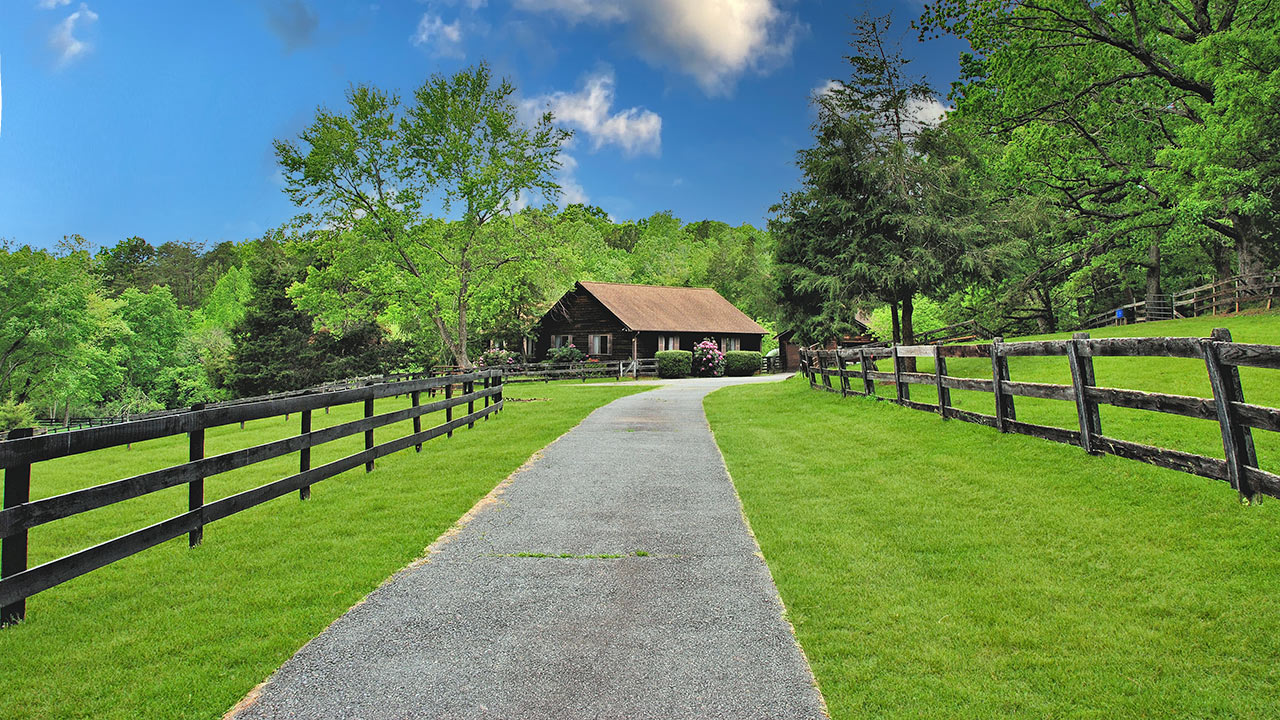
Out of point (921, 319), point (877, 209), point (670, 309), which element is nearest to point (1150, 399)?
point (877, 209)

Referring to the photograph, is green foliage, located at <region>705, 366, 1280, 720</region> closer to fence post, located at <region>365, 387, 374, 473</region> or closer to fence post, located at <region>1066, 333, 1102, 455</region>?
fence post, located at <region>1066, 333, 1102, 455</region>

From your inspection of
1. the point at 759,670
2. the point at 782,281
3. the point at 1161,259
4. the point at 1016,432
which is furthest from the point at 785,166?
the point at 1161,259

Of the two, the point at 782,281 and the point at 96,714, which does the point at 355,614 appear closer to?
the point at 96,714

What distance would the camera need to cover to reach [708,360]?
44031 millimetres

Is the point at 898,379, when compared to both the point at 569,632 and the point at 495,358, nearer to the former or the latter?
the point at 569,632

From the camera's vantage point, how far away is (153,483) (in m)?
5.49

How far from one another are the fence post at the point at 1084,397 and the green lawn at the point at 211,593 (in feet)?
22.8

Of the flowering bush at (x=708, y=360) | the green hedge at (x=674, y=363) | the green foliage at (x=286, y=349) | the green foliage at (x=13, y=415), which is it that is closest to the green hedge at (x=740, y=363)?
the flowering bush at (x=708, y=360)

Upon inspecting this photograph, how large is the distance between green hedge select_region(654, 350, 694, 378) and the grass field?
32.7 meters

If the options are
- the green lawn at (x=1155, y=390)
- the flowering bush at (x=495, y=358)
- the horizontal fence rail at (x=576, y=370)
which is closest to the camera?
the green lawn at (x=1155, y=390)

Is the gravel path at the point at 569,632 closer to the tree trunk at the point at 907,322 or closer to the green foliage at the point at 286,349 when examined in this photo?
the tree trunk at the point at 907,322

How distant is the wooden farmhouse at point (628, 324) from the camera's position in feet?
153

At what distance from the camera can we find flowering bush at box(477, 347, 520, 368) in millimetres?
45250

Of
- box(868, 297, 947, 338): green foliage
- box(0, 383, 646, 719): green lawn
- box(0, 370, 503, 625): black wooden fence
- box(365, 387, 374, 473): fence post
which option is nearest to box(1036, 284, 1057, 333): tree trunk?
box(868, 297, 947, 338): green foliage
